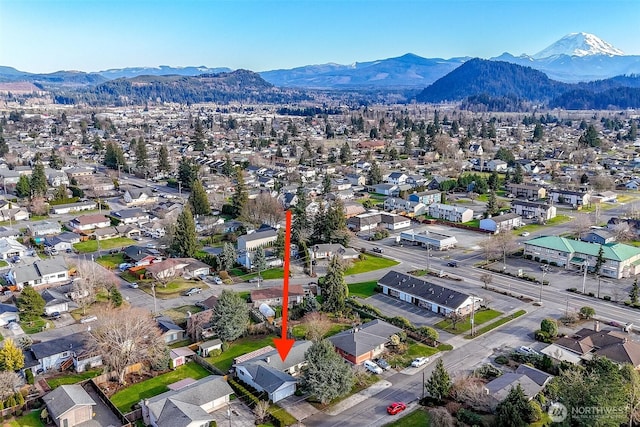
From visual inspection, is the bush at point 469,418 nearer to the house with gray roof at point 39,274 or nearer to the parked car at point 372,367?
the parked car at point 372,367

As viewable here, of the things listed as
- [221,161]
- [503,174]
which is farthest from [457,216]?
[221,161]

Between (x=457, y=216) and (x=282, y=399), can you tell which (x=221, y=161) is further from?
(x=282, y=399)

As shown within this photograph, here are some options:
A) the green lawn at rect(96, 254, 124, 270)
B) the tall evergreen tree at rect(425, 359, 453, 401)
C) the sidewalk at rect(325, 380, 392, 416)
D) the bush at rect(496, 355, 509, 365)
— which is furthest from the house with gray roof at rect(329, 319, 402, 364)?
the green lawn at rect(96, 254, 124, 270)

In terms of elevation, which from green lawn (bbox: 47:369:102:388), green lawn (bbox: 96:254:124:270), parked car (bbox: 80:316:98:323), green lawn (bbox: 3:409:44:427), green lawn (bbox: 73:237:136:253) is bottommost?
green lawn (bbox: 47:369:102:388)

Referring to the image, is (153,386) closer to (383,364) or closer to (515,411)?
(383,364)

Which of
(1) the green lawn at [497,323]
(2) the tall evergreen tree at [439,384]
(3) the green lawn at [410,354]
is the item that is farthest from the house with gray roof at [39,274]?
(1) the green lawn at [497,323]

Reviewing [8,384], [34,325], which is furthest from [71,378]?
[34,325]

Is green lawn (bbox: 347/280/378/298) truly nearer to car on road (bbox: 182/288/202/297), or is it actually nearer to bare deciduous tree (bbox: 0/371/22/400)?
car on road (bbox: 182/288/202/297)
